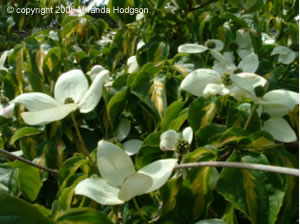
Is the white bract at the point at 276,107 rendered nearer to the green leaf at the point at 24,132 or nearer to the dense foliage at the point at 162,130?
the dense foliage at the point at 162,130

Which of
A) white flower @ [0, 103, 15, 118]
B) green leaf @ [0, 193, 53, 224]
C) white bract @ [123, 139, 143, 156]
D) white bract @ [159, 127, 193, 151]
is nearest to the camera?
green leaf @ [0, 193, 53, 224]

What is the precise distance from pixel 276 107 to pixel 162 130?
177 millimetres

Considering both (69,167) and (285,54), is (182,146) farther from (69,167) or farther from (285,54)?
(285,54)

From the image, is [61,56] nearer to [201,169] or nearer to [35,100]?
[35,100]

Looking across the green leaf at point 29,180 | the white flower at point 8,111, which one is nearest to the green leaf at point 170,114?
the green leaf at point 29,180

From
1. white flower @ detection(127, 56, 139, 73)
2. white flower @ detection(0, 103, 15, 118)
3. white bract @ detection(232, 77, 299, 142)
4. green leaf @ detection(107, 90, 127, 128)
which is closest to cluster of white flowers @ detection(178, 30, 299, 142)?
white bract @ detection(232, 77, 299, 142)

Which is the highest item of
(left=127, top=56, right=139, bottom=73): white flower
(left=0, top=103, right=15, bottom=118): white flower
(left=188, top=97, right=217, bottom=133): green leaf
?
(left=188, top=97, right=217, bottom=133): green leaf

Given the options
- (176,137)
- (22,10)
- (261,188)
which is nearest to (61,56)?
(176,137)

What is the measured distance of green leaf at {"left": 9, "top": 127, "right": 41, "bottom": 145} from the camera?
1.89 ft

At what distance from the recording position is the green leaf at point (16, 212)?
0.85 ft

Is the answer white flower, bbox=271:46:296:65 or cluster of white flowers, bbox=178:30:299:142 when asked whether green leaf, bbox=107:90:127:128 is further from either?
white flower, bbox=271:46:296:65

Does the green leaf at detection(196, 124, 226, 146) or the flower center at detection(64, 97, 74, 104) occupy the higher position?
the flower center at detection(64, 97, 74, 104)

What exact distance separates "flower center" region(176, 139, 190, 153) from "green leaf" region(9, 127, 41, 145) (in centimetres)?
28

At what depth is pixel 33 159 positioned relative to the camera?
2.04 ft
